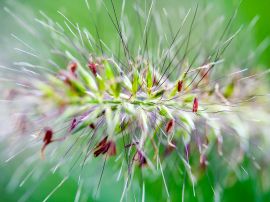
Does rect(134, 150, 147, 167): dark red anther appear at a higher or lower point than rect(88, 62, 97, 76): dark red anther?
lower

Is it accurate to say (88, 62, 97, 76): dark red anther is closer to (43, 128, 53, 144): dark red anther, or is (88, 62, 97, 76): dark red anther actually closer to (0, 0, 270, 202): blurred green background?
(43, 128, 53, 144): dark red anther

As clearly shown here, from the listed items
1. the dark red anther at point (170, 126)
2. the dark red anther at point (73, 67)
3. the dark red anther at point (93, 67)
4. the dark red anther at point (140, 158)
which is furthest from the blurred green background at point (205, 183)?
the dark red anther at point (73, 67)

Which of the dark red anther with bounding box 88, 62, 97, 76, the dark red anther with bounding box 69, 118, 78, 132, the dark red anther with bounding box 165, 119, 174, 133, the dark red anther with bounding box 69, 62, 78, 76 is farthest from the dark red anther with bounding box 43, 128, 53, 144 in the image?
the dark red anther with bounding box 165, 119, 174, 133

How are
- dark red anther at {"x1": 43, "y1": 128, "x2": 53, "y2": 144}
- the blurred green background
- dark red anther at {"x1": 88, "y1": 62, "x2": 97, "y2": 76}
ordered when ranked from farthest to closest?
the blurred green background → dark red anther at {"x1": 88, "y1": 62, "x2": 97, "y2": 76} → dark red anther at {"x1": 43, "y1": 128, "x2": 53, "y2": 144}

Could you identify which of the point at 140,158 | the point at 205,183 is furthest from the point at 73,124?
the point at 205,183

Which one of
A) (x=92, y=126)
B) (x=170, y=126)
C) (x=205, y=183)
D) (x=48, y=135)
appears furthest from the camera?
(x=205, y=183)

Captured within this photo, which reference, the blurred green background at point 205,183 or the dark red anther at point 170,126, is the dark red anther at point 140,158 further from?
the blurred green background at point 205,183

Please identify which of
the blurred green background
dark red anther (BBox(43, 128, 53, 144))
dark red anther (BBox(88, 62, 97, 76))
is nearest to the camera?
dark red anther (BBox(43, 128, 53, 144))

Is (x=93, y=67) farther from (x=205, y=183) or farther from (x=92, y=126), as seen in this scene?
(x=205, y=183)

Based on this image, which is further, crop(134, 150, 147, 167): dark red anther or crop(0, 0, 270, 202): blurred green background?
crop(0, 0, 270, 202): blurred green background

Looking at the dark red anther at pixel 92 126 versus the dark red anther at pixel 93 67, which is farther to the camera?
the dark red anther at pixel 93 67

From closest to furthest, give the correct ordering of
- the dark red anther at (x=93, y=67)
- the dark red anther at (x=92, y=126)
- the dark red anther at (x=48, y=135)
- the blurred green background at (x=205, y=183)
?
the dark red anther at (x=48, y=135)
the dark red anther at (x=92, y=126)
the dark red anther at (x=93, y=67)
the blurred green background at (x=205, y=183)

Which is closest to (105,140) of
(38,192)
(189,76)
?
(189,76)
